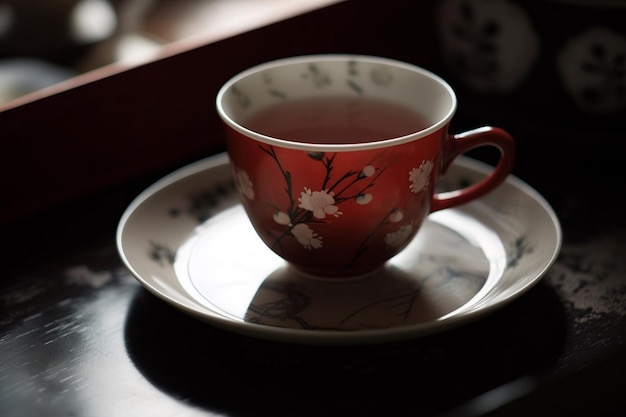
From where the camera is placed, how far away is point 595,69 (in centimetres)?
64

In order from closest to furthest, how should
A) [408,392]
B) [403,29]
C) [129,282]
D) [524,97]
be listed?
[408,392] < [129,282] < [524,97] < [403,29]

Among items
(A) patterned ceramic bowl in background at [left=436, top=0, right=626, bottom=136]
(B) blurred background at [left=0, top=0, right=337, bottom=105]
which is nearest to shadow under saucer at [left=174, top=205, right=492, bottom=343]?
(A) patterned ceramic bowl in background at [left=436, top=0, right=626, bottom=136]

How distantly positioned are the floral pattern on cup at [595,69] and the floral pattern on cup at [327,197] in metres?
0.22

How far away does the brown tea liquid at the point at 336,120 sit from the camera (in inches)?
22.1

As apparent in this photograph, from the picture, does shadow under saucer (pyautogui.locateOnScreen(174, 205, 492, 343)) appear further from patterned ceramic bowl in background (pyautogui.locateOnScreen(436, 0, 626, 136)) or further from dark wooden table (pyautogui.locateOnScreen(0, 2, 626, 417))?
patterned ceramic bowl in background (pyautogui.locateOnScreen(436, 0, 626, 136))

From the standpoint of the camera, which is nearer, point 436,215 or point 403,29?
point 436,215

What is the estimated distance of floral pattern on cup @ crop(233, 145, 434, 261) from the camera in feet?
1.51

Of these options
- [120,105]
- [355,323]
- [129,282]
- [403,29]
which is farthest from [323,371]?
[403,29]

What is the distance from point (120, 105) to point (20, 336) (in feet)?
0.72

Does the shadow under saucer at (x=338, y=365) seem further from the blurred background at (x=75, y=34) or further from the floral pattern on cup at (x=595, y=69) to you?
the blurred background at (x=75, y=34)

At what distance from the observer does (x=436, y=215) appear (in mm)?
600

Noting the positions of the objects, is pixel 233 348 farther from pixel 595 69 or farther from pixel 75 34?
pixel 75 34

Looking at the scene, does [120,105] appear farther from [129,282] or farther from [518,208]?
[518,208]

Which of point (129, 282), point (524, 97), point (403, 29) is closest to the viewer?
point (129, 282)
